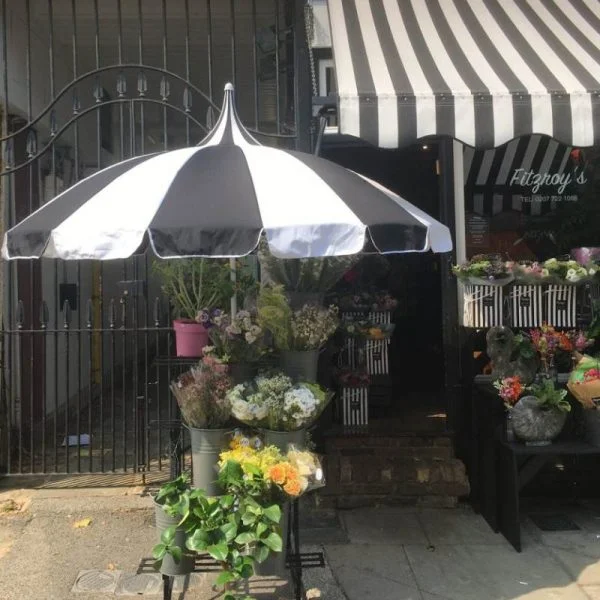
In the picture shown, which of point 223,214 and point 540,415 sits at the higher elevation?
point 223,214

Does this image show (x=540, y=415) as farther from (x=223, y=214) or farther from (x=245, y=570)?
(x=223, y=214)

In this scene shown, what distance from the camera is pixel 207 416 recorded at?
11.7 ft

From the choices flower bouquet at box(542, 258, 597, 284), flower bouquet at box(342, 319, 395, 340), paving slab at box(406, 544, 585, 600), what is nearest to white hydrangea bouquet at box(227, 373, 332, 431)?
paving slab at box(406, 544, 585, 600)

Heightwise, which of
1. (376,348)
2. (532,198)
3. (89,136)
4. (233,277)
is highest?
(89,136)

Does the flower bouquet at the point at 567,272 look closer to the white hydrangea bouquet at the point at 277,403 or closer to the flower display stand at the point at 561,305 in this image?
the flower display stand at the point at 561,305

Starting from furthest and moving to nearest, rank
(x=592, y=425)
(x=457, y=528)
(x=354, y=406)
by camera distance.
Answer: (x=354, y=406)
(x=457, y=528)
(x=592, y=425)

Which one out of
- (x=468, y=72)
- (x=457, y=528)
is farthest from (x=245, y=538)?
(x=468, y=72)

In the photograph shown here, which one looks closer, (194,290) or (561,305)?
(194,290)

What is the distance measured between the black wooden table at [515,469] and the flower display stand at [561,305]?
0.93 m

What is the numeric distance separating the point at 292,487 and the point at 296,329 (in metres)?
0.93

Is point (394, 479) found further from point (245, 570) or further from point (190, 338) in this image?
point (245, 570)

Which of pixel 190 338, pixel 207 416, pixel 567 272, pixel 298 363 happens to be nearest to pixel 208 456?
pixel 207 416

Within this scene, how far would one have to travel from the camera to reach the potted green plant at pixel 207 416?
3525mm

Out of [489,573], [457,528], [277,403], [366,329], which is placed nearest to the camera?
[277,403]
